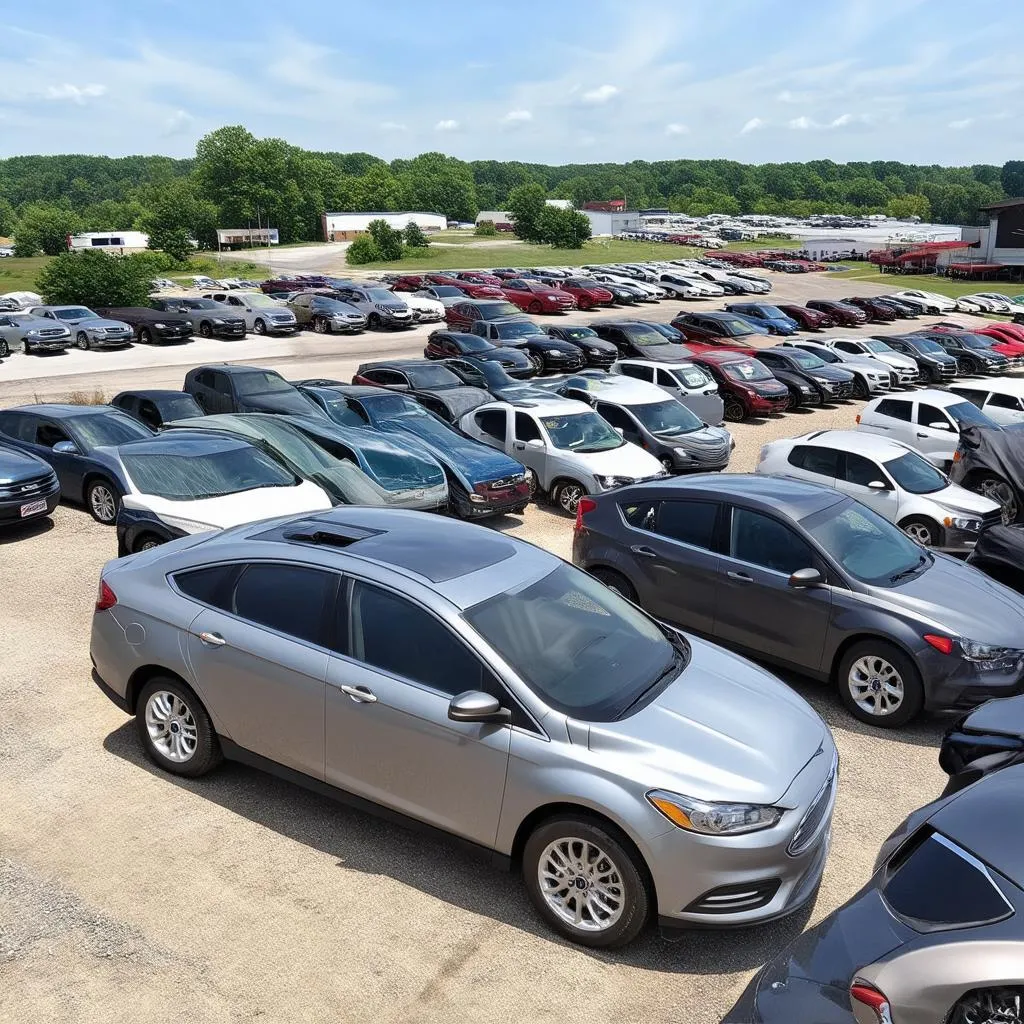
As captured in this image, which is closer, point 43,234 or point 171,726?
point 171,726

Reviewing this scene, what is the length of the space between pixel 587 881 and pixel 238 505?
6635 mm

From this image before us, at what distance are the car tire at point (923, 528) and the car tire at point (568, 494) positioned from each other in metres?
4.23

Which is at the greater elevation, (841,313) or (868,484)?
(868,484)

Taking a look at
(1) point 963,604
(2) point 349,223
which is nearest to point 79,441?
(1) point 963,604

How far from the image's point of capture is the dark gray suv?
722cm

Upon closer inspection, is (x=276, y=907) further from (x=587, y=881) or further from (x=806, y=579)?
(x=806, y=579)

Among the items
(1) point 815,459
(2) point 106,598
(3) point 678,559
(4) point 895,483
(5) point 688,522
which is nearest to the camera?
(2) point 106,598

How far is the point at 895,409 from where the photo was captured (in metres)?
16.8

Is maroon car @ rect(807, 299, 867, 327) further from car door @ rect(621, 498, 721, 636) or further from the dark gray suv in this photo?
car door @ rect(621, 498, 721, 636)

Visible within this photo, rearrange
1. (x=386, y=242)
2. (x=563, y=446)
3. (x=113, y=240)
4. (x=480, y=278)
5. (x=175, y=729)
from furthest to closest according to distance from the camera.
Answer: (x=113, y=240)
(x=386, y=242)
(x=480, y=278)
(x=563, y=446)
(x=175, y=729)

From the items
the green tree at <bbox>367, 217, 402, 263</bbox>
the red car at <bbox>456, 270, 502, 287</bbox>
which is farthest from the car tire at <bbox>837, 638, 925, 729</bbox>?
the green tree at <bbox>367, 217, 402, 263</bbox>

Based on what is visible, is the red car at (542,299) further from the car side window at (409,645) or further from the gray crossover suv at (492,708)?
the car side window at (409,645)

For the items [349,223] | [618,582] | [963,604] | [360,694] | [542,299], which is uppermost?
[349,223]

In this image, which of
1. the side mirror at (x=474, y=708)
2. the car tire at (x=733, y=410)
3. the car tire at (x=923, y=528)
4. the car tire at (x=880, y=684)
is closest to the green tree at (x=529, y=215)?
the car tire at (x=733, y=410)
